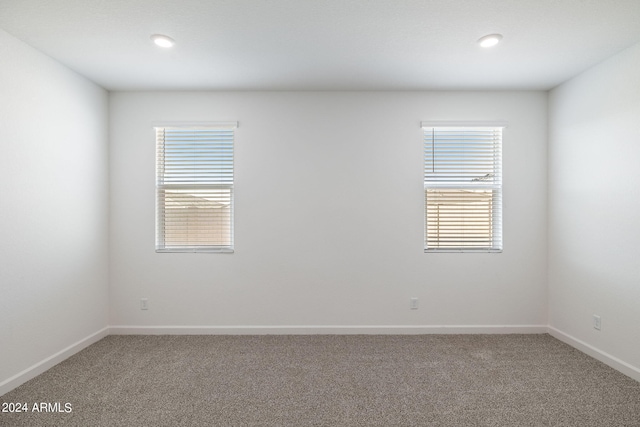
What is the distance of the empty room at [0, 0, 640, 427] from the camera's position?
2.25m

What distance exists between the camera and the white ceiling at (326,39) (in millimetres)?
2129

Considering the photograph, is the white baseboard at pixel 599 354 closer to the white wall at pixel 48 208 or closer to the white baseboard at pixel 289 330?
the white baseboard at pixel 289 330

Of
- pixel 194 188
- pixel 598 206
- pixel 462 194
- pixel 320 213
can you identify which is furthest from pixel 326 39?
pixel 598 206

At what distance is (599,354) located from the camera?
2873 millimetres

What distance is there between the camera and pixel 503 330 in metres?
3.53

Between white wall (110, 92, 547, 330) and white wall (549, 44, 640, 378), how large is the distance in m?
0.20

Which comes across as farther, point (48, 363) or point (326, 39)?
point (48, 363)

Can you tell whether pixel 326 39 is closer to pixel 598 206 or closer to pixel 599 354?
pixel 598 206

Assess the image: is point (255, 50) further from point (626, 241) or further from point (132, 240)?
point (626, 241)

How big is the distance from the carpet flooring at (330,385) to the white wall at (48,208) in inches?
14.0

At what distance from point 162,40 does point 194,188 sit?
1518 millimetres

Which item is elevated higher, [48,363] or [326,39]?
[326,39]

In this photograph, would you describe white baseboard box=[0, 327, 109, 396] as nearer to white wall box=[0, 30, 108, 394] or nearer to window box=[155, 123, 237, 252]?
white wall box=[0, 30, 108, 394]

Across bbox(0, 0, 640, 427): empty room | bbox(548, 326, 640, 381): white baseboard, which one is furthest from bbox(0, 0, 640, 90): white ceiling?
bbox(548, 326, 640, 381): white baseboard
